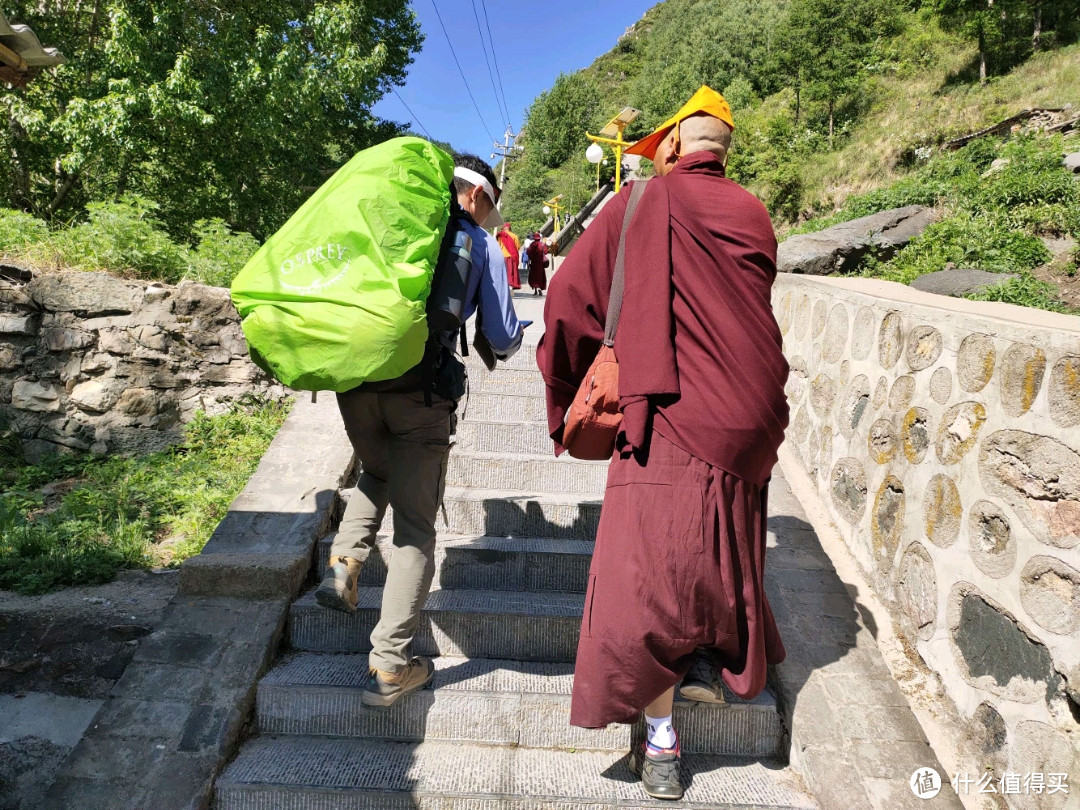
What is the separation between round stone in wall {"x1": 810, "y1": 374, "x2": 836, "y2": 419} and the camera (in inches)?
143

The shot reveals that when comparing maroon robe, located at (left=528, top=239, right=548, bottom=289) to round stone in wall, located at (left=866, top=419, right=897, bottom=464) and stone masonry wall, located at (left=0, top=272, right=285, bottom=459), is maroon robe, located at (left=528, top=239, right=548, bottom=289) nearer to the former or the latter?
stone masonry wall, located at (left=0, top=272, right=285, bottom=459)

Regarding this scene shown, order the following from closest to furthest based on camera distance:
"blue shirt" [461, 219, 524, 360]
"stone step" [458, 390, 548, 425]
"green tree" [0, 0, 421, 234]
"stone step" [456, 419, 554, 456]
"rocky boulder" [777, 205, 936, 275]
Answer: "blue shirt" [461, 219, 524, 360]
"stone step" [456, 419, 554, 456]
"stone step" [458, 390, 548, 425]
"rocky boulder" [777, 205, 936, 275]
"green tree" [0, 0, 421, 234]

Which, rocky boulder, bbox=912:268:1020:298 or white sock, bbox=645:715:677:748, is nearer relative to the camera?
white sock, bbox=645:715:677:748

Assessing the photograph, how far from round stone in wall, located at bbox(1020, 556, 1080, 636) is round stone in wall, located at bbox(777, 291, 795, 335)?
2750 mm

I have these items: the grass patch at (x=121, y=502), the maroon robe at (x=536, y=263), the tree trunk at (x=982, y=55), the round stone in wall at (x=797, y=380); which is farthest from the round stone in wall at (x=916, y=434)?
the tree trunk at (x=982, y=55)

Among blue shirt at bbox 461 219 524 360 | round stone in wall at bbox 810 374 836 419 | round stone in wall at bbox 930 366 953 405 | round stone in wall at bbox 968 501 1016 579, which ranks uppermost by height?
blue shirt at bbox 461 219 524 360

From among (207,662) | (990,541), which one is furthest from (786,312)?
(207,662)

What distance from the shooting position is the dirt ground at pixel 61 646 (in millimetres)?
2283

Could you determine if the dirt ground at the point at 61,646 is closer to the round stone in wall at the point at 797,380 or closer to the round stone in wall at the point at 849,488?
the round stone in wall at the point at 849,488

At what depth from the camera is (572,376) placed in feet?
7.22

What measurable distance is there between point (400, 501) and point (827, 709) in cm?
→ 164

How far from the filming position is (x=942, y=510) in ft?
7.93

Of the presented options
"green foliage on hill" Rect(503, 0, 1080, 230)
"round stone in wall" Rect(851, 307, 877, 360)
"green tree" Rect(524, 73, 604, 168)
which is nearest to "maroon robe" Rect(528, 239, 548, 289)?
"green foliage on hill" Rect(503, 0, 1080, 230)

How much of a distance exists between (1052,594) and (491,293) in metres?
1.88
